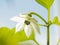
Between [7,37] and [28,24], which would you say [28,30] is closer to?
[28,24]

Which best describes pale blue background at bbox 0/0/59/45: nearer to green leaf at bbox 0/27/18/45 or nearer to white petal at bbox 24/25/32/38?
green leaf at bbox 0/27/18/45

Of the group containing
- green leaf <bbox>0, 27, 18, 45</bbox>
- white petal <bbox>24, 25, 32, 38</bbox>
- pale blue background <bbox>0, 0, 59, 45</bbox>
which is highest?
pale blue background <bbox>0, 0, 59, 45</bbox>

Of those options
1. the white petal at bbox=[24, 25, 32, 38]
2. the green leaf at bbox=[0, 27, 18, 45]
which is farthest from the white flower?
the green leaf at bbox=[0, 27, 18, 45]

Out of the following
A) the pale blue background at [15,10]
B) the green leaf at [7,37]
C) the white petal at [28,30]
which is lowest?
the green leaf at [7,37]

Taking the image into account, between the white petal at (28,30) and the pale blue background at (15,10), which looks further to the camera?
the pale blue background at (15,10)

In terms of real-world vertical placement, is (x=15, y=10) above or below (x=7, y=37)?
above

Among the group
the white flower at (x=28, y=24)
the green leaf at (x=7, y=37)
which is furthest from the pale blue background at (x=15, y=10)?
the white flower at (x=28, y=24)

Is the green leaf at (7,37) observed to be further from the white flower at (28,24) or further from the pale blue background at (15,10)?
the white flower at (28,24)

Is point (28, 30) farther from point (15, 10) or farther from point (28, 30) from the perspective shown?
point (15, 10)

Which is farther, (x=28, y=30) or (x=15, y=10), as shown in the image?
(x=15, y=10)

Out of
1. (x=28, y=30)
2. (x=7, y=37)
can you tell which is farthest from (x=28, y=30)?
(x=7, y=37)

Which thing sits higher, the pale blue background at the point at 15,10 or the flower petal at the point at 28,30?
the pale blue background at the point at 15,10

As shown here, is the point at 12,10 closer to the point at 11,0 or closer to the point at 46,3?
the point at 11,0
